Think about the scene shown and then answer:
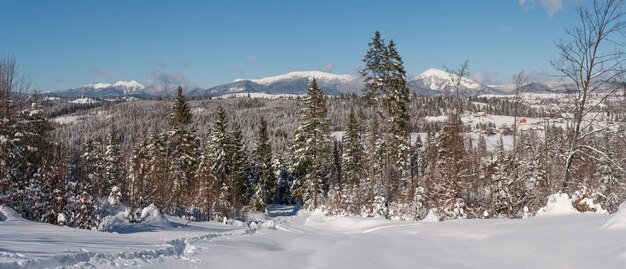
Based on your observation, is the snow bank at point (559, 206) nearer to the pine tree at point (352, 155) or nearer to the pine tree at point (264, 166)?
the pine tree at point (264, 166)

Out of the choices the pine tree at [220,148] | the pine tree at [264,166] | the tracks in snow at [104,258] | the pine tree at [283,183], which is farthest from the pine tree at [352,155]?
the tracks in snow at [104,258]

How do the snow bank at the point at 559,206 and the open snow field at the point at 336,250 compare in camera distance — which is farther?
the snow bank at the point at 559,206

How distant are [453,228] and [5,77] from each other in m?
16.0

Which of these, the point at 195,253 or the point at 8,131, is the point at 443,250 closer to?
the point at 195,253

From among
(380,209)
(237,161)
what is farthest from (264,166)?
(380,209)

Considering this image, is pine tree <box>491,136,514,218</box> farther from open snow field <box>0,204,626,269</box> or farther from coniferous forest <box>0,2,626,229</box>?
open snow field <box>0,204,626,269</box>

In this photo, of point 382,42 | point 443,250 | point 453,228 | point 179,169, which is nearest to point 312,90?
point 382,42

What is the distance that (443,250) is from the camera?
707 centimetres

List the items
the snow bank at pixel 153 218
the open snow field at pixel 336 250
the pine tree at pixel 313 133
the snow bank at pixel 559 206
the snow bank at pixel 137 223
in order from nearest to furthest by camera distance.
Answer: the open snow field at pixel 336 250
the snow bank at pixel 137 223
the snow bank at pixel 153 218
the snow bank at pixel 559 206
the pine tree at pixel 313 133

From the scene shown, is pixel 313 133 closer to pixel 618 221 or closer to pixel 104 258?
pixel 618 221

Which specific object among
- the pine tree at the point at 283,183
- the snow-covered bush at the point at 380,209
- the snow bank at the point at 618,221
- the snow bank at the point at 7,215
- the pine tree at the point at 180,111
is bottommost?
the pine tree at the point at 283,183

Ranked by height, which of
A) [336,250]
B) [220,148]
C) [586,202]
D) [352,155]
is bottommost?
[336,250]

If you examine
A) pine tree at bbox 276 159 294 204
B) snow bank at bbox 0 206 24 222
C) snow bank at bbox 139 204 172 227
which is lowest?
pine tree at bbox 276 159 294 204

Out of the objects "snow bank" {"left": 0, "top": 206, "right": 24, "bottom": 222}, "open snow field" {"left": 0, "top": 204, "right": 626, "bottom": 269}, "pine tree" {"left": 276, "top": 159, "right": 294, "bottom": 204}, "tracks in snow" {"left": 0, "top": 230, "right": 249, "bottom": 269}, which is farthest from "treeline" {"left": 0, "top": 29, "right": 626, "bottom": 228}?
"tracks in snow" {"left": 0, "top": 230, "right": 249, "bottom": 269}
